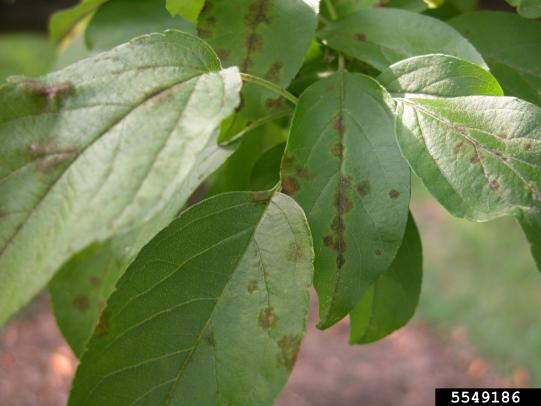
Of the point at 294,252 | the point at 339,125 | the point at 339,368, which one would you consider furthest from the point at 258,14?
the point at 339,368

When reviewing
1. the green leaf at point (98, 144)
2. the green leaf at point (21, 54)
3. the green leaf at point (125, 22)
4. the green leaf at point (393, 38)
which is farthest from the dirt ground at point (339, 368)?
the green leaf at point (98, 144)

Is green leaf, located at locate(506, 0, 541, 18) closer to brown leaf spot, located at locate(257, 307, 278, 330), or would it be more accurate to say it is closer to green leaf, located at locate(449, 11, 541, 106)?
green leaf, located at locate(449, 11, 541, 106)

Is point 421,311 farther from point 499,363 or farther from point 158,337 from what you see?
point 158,337

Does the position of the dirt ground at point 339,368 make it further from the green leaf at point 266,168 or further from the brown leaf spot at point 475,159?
the brown leaf spot at point 475,159

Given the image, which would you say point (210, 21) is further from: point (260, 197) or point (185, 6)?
point (260, 197)

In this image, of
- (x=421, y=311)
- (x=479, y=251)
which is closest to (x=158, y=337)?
(x=421, y=311)

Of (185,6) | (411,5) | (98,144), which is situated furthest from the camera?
(411,5)

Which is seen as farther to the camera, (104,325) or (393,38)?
(393,38)
